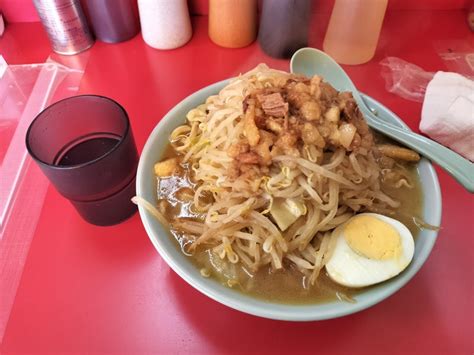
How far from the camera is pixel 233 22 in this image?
1884 mm

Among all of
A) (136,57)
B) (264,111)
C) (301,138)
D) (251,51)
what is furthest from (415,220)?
(136,57)

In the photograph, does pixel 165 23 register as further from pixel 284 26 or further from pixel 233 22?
pixel 284 26

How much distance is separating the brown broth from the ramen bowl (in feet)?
0.07

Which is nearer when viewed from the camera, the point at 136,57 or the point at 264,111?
the point at 264,111

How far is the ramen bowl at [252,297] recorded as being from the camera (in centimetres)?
92

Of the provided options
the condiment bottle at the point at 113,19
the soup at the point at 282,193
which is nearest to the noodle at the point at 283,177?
the soup at the point at 282,193

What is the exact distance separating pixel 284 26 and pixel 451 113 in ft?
2.59

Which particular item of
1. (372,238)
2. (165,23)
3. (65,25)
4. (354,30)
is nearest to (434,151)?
(372,238)

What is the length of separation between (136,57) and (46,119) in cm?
87

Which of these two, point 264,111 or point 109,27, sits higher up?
point 264,111

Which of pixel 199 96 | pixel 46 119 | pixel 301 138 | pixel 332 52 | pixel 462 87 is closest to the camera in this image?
pixel 301 138

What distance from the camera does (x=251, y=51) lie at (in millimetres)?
1972

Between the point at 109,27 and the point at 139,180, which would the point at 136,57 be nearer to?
the point at 109,27

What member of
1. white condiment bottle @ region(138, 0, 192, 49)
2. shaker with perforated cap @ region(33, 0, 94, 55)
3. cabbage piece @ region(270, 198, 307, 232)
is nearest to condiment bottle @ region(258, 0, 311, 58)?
white condiment bottle @ region(138, 0, 192, 49)
